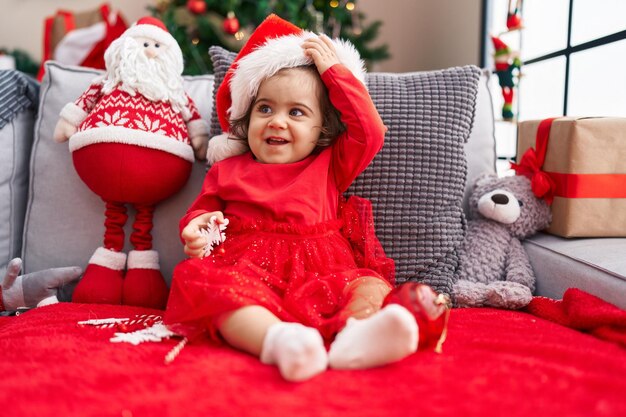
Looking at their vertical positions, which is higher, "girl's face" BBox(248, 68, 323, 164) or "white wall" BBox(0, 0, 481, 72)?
"white wall" BBox(0, 0, 481, 72)

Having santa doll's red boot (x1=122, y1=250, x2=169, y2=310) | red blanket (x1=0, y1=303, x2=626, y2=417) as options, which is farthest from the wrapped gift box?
santa doll's red boot (x1=122, y1=250, x2=169, y2=310)

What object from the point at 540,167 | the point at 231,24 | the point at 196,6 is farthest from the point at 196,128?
the point at 196,6

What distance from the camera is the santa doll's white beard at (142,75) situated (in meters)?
1.15

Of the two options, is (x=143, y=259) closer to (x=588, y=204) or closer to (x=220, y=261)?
(x=220, y=261)

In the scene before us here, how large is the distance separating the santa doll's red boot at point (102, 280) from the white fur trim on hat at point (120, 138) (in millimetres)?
260

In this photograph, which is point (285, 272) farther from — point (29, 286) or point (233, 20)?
point (233, 20)

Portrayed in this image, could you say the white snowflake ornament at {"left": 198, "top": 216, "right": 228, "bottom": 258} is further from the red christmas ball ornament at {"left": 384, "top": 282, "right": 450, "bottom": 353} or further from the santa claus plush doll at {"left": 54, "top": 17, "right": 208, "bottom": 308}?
the red christmas ball ornament at {"left": 384, "top": 282, "right": 450, "bottom": 353}

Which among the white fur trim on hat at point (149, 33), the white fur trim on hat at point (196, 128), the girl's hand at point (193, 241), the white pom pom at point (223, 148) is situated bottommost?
the girl's hand at point (193, 241)

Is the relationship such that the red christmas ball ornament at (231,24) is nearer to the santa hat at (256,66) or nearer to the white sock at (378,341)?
the santa hat at (256,66)

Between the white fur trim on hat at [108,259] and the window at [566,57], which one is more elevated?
the window at [566,57]

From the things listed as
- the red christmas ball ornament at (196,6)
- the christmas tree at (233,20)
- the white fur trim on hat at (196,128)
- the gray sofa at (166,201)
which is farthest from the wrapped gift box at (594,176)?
the red christmas ball ornament at (196,6)

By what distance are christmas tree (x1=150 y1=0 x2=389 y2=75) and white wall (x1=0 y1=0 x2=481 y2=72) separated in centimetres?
52

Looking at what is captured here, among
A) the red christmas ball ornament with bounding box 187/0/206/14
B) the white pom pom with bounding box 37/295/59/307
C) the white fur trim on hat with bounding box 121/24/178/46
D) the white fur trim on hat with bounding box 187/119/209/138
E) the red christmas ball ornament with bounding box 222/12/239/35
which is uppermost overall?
the red christmas ball ornament with bounding box 187/0/206/14

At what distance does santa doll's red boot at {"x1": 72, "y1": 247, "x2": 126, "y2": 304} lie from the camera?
113 centimetres
